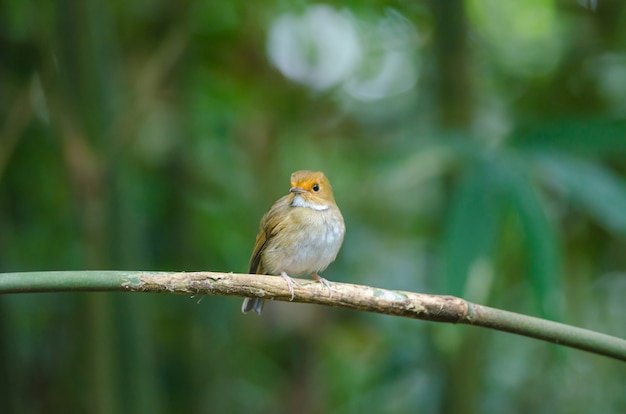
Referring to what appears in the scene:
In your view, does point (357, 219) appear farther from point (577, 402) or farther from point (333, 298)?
point (333, 298)

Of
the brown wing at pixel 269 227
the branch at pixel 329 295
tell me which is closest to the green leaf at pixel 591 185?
the brown wing at pixel 269 227

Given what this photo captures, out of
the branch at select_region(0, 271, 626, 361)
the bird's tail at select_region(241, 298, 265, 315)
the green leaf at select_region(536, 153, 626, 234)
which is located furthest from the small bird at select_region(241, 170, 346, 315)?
the branch at select_region(0, 271, 626, 361)

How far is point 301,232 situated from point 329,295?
133 centimetres

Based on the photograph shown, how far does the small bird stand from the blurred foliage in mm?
289

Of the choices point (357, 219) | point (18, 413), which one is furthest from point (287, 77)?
point (18, 413)

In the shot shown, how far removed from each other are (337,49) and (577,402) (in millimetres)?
2328

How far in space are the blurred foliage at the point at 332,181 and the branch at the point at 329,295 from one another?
907 millimetres

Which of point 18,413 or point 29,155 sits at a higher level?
point 29,155

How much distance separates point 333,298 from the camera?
1.43 metres

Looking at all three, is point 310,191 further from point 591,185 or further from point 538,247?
point 591,185

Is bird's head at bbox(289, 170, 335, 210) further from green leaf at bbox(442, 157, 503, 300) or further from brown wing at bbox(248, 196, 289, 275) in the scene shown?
green leaf at bbox(442, 157, 503, 300)

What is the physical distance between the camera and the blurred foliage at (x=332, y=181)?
234cm

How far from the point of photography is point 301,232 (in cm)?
276

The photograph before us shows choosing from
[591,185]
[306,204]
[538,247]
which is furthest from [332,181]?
[538,247]
